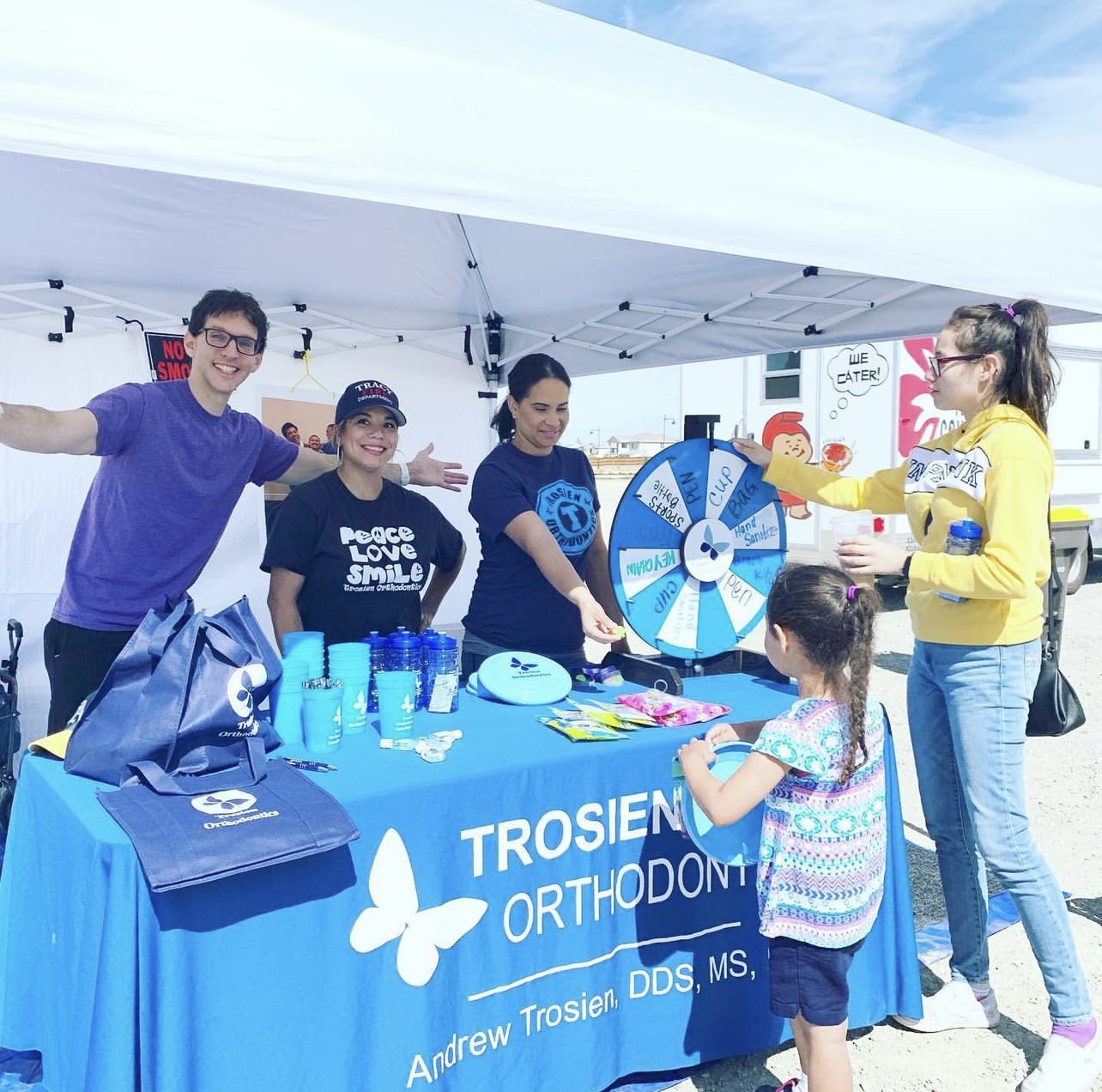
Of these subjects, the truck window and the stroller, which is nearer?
the stroller

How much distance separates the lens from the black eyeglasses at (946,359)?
1.97 metres

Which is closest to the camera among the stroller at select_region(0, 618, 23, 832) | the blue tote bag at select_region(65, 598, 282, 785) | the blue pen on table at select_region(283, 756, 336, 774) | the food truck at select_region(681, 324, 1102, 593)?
the blue tote bag at select_region(65, 598, 282, 785)

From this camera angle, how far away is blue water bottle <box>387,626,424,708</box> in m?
2.04

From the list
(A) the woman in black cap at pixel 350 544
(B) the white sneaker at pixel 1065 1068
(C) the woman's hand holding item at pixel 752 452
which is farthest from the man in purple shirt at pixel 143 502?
(B) the white sneaker at pixel 1065 1068

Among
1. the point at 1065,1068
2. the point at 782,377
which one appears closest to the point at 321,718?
the point at 1065,1068

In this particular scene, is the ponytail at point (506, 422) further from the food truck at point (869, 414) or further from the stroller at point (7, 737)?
the food truck at point (869, 414)

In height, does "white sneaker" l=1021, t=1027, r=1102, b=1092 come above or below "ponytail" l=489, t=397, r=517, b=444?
below

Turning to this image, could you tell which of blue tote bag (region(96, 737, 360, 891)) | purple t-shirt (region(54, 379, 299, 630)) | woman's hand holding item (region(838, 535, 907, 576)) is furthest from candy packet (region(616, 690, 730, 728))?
purple t-shirt (region(54, 379, 299, 630))

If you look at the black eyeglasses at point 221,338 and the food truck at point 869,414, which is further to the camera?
the food truck at point 869,414

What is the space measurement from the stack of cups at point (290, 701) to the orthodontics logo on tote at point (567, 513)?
37.1 inches

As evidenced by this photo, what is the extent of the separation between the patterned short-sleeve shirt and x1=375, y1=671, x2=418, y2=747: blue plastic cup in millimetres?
701

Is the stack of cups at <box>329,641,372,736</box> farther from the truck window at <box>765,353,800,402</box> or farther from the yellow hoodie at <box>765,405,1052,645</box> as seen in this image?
the truck window at <box>765,353,800,402</box>

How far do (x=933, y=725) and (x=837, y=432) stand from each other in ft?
22.1

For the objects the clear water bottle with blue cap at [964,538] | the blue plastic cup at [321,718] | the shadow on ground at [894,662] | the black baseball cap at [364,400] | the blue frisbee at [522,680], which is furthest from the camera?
the shadow on ground at [894,662]
